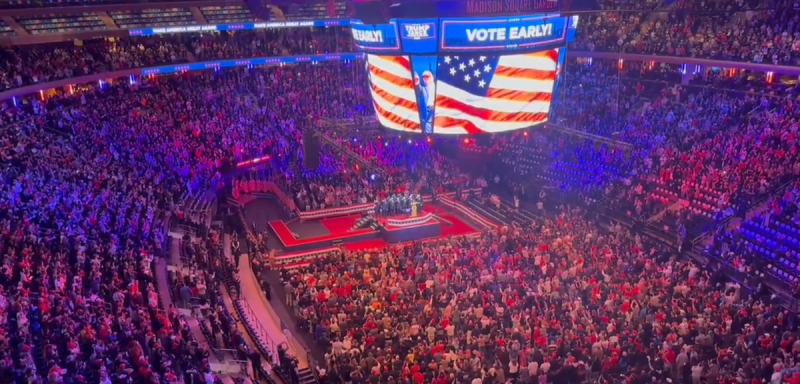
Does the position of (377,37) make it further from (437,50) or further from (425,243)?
(425,243)

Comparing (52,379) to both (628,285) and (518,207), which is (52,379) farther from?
(518,207)

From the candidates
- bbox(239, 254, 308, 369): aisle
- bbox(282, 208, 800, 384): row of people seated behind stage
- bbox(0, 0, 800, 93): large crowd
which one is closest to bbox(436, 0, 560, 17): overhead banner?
bbox(0, 0, 800, 93): large crowd

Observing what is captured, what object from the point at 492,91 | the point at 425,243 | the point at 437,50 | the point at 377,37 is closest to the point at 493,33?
the point at 437,50

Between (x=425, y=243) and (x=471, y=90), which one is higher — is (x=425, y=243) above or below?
below

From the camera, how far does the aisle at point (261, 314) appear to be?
17.8 m

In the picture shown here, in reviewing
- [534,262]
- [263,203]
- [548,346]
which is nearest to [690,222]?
[534,262]

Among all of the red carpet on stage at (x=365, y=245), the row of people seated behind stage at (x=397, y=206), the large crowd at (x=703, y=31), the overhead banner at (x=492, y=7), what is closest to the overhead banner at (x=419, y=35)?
the overhead banner at (x=492, y=7)

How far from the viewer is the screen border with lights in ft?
65.7

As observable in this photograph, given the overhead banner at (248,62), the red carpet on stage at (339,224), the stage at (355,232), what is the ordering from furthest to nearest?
the overhead banner at (248,62) < the red carpet on stage at (339,224) < the stage at (355,232)

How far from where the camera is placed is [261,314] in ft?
65.6

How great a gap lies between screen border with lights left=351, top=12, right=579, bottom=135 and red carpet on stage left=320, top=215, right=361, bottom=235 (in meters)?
6.21

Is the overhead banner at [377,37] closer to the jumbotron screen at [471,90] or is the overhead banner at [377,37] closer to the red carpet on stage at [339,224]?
the jumbotron screen at [471,90]

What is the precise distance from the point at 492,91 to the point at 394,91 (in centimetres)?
345

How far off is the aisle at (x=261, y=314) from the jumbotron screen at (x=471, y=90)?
7.63 metres
